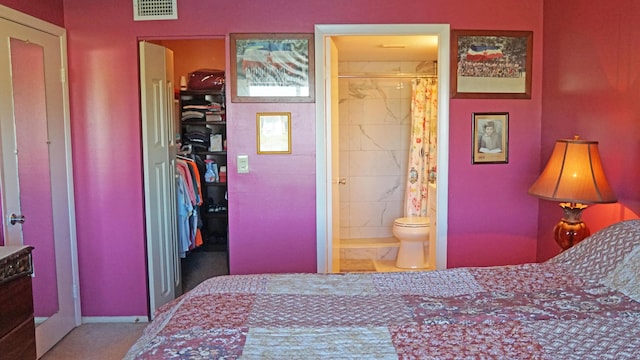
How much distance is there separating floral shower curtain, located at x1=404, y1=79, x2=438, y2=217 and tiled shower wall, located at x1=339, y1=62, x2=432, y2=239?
270mm

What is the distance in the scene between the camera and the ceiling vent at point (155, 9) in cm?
353

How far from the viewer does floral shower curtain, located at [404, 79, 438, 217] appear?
543cm

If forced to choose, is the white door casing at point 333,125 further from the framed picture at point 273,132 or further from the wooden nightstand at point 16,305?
the wooden nightstand at point 16,305

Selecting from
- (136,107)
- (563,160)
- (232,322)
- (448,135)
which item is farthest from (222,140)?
(232,322)

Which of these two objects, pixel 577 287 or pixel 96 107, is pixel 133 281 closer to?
pixel 96 107

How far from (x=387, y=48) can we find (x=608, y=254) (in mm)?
3052

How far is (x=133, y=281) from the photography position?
378 cm

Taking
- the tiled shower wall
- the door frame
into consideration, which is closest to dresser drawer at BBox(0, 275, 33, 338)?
the door frame

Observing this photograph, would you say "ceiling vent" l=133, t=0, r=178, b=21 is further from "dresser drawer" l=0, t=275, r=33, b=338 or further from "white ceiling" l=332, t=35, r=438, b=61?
"dresser drawer" l=0, t=275, r=33, b=338

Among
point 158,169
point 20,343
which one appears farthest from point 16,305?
point 158,169

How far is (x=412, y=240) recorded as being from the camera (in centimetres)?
509

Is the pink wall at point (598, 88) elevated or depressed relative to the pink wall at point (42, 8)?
depressed

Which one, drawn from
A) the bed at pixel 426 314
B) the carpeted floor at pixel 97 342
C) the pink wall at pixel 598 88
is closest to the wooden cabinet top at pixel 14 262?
the bed at pixel 426 314

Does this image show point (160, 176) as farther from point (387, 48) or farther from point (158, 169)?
point (387, 48)
